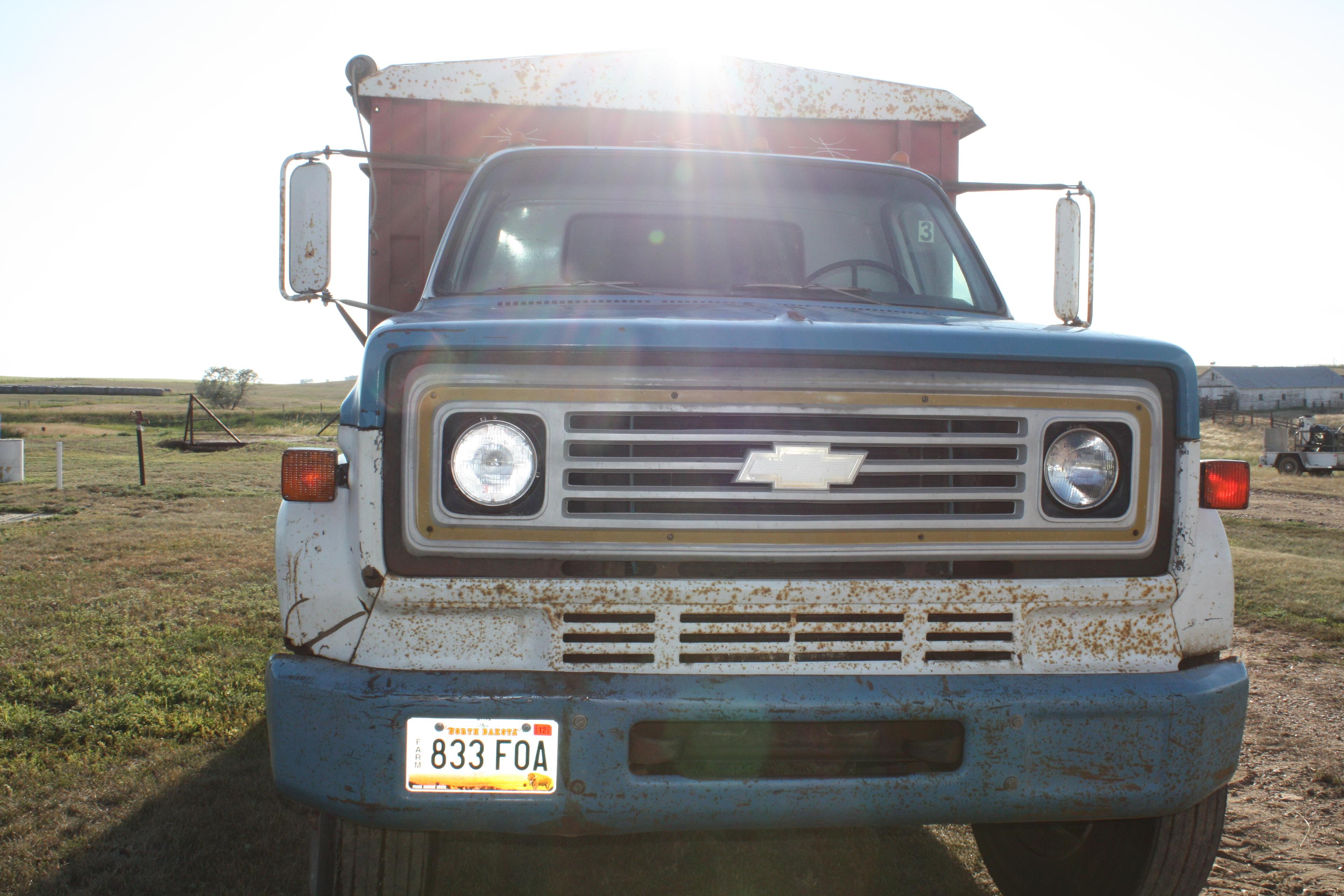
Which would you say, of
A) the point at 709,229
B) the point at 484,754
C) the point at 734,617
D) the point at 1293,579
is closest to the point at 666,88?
the point at 709,229

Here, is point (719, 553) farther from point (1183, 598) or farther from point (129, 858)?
point (129, 858)

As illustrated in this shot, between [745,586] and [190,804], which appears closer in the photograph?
[745,586]

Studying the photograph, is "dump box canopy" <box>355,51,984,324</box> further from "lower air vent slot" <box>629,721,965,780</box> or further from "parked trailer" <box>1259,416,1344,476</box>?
"parked trailer" <box>1259,416,1344,476</box>

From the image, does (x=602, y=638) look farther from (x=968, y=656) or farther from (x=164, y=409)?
(x=164, y=409)

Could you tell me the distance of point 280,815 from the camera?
10.4 ft

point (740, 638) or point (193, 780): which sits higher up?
point (740, 638)

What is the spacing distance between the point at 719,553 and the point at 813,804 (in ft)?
1.76

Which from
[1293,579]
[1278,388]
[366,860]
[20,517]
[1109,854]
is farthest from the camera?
[1278,388]

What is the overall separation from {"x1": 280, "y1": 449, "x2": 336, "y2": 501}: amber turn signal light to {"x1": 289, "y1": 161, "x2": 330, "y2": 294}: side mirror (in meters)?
1.26

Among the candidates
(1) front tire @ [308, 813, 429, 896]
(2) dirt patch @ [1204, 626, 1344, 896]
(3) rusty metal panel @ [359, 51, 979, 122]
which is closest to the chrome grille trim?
(1) front tire @ [308, 813, 429, 896]

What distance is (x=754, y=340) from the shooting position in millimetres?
Answer: 2010

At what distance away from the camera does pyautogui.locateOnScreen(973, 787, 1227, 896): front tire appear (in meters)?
2.36

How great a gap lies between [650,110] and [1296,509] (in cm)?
1535

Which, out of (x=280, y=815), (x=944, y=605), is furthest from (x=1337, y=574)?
(x=280, y=815)
